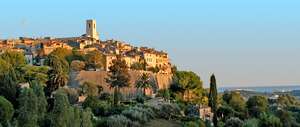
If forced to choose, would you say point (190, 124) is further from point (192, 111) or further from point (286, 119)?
point (286, 119)

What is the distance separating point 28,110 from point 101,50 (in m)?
57.2

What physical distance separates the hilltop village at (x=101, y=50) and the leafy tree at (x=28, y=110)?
1546 inches

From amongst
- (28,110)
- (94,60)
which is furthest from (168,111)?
(94,60)

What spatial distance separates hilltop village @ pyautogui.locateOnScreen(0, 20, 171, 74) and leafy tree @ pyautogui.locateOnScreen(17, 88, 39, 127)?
3928 centimetres

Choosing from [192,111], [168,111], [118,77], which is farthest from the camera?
[118,77]

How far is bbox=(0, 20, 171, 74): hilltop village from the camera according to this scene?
70.1m

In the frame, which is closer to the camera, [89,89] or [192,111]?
[192,111]

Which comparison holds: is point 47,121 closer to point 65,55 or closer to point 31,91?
point 31,91

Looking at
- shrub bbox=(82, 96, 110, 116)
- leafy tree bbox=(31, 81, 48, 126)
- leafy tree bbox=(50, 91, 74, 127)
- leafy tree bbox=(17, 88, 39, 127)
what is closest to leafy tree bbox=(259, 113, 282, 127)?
shrub bbox=(82, 96, 110, 116)

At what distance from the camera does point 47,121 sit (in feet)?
78.7

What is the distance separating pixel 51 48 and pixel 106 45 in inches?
605

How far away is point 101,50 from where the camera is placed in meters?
80.3

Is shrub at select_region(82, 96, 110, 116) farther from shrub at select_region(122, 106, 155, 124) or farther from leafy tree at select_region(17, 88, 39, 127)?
leafy tree at select_region(17, 88, 39, 127)

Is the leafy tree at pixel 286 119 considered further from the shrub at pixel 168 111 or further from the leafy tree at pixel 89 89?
the leafy tree at pixel 89 89
